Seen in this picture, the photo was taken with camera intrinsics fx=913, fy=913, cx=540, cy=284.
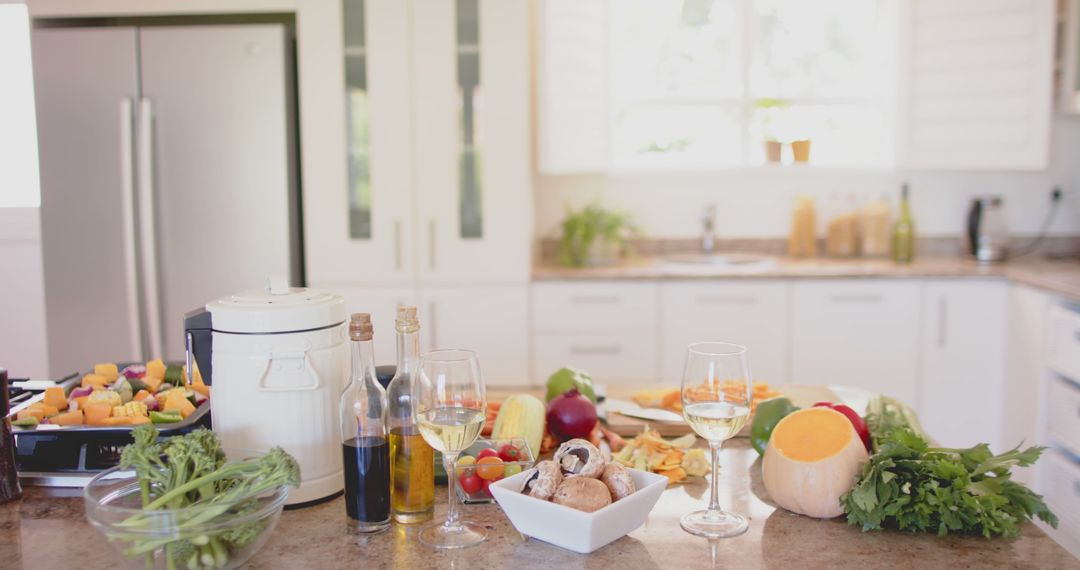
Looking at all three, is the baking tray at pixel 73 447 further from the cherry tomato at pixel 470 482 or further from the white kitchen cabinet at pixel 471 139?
the white kitchen cabinet at pixel 471 139

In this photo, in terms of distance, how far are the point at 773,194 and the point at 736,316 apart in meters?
0.85

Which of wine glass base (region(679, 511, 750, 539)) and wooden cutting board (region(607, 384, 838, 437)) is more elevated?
wooden cutting board (region(607, 384, 838, 437))

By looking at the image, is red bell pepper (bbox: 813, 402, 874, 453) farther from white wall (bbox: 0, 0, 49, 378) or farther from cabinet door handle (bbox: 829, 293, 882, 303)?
white wall (bbox: 0, 0, 49, 378)

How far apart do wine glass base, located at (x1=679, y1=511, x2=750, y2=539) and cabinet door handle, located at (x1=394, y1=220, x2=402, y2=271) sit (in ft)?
7.64

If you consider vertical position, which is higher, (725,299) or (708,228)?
(708,228)

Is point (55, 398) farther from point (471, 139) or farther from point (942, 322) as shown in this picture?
point (942, 322)

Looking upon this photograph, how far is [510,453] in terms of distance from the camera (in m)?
1.42

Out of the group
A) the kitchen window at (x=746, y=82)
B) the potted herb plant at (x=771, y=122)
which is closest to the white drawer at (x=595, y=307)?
the kitchen window at (x=746, y=82)

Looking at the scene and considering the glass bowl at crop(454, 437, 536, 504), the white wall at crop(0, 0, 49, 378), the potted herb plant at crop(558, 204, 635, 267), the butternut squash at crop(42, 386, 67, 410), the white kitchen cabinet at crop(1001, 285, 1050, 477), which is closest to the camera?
the glass bowl at crop(454, 437, 536, 504)

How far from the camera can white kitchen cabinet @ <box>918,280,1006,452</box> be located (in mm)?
3461

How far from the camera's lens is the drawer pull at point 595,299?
3.51m

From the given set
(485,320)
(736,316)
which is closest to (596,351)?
(485,320)

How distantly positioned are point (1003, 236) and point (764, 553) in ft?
10.3

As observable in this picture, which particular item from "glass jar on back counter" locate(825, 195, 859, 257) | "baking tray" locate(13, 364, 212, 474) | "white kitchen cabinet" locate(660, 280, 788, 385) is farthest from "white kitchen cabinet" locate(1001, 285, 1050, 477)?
"baking tray" locate(13, 364, 212, 474)
